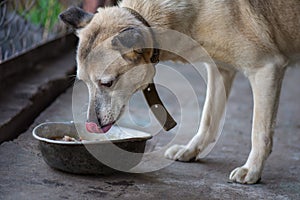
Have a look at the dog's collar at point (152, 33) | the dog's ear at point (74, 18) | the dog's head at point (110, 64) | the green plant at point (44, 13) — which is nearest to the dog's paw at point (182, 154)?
the dog's head at point (110, 64)

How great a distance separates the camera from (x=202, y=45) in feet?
10.7

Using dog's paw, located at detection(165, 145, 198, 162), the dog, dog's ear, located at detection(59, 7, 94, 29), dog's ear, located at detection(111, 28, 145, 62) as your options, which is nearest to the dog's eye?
the dog

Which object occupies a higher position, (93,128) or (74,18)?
(74,18)

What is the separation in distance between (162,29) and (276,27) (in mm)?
671

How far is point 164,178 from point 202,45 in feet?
2.50

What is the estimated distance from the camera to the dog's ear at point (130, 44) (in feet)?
9.68

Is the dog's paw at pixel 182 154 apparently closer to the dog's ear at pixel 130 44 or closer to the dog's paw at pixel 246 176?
the dog's paw at pixel 246 176

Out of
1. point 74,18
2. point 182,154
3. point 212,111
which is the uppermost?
point 74,18

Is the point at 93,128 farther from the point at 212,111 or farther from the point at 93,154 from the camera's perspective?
the point at 212,111

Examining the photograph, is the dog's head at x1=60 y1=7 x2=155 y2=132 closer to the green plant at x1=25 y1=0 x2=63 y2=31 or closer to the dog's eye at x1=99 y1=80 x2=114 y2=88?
the dog's eye at x1=99 y1=80 x2=114 y2=88

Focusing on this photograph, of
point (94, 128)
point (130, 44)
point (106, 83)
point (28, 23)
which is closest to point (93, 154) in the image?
point (94, 128)

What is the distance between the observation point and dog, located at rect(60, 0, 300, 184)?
3109 millimetres

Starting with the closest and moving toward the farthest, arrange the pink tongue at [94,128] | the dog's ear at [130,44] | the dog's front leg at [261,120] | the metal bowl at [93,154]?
the dog's ear at [130,44]
the metal bowl at [93,154]
the pink tongue at [94,128]
the dog's front leg at [261,120]

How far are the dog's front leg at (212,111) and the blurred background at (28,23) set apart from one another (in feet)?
4.94
